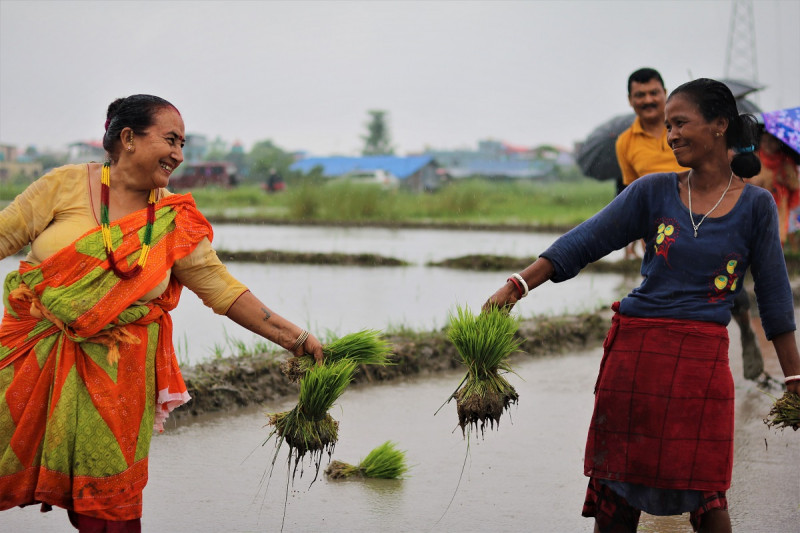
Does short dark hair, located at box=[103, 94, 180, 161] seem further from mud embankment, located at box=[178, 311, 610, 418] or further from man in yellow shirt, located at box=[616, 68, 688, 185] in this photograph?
man in yellow shirt, located at box=[616, 68, 688, 185]

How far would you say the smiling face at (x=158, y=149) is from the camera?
321cm

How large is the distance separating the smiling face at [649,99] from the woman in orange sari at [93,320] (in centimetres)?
Answer: 366

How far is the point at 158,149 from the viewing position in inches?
126

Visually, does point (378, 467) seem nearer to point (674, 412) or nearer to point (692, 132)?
point (674, 412)

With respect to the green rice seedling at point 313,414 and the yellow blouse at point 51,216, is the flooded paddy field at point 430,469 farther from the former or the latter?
the yellow blouse at point 51,216

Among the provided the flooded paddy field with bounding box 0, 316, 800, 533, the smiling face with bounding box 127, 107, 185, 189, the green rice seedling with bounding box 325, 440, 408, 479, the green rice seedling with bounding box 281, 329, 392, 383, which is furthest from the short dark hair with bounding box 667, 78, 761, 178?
the green rice seedling with bounding box 325, 440, 408, 479

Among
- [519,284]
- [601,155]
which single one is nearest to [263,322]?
[519,284]

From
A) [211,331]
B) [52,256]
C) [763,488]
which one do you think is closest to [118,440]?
[52,256]

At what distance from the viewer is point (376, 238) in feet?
59.7

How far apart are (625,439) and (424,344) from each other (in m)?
3.56

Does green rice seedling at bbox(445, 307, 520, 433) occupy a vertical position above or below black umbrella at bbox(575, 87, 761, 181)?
below

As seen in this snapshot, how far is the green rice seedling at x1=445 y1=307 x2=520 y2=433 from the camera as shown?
3502mm

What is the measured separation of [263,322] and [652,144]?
3580 mm

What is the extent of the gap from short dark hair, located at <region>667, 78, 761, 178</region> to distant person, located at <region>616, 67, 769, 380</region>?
279 cm
